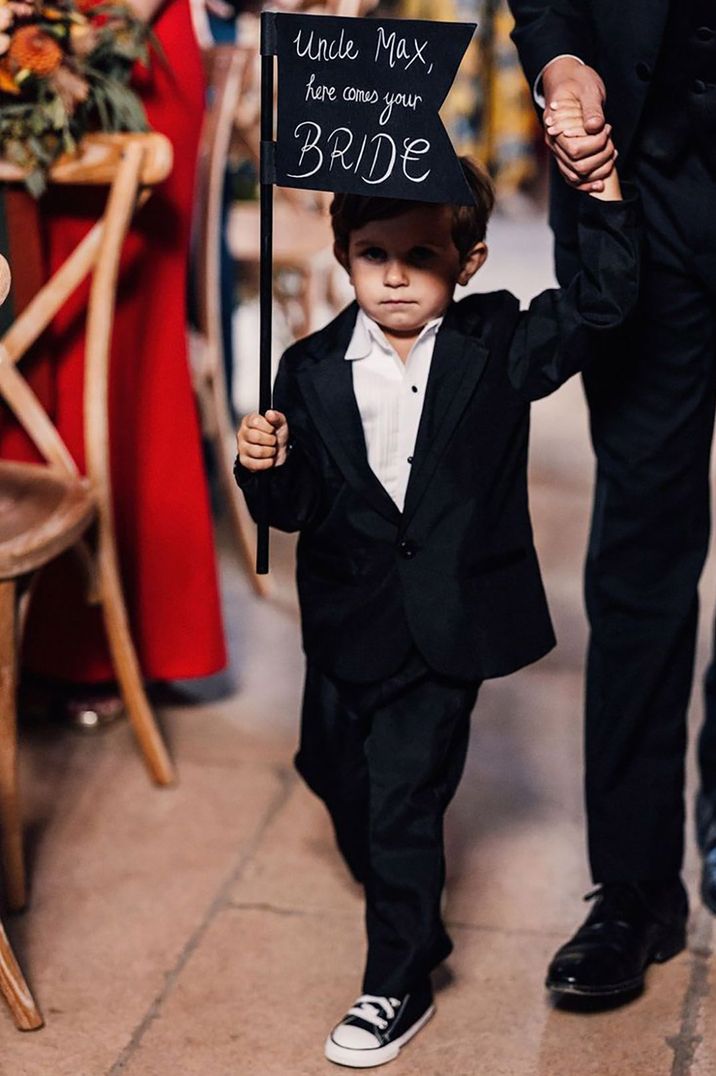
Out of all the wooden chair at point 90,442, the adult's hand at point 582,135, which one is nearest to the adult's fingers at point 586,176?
the adult's hand at point 582,135

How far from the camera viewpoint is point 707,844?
2346mm

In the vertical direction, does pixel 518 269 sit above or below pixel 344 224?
below

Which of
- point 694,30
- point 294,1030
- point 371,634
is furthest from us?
point 294,1030

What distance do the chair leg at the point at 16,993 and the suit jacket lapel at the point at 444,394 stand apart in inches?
30.5

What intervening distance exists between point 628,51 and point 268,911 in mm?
1294

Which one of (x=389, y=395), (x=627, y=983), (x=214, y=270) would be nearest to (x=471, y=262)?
(x=389, y=395)

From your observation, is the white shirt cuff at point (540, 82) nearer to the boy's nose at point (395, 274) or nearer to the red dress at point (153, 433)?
the boy's nose at point (395, 274)

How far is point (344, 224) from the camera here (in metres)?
1.83

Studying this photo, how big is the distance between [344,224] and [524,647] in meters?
0.55

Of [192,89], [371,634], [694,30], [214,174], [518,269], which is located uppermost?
[694,30]

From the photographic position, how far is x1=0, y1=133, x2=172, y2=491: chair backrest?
7.93ft

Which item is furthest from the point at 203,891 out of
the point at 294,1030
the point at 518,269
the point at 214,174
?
the point at 518,269

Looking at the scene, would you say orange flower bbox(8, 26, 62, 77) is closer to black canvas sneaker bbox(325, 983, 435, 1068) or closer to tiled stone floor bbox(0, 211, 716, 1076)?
tiled stone floor bbox(0, 211, 716, 1076)

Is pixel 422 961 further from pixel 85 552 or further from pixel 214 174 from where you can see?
pixel 214 174
